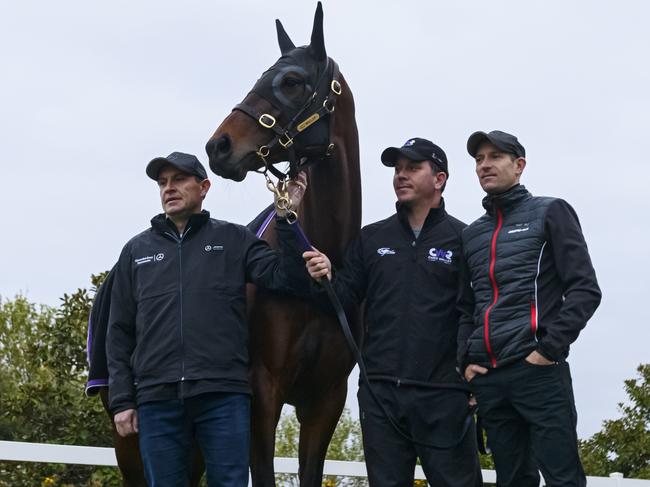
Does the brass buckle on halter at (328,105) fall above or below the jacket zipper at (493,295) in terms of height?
above

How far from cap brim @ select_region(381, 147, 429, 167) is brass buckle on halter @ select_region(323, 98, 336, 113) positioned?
317 millimetres

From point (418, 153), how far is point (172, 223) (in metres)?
1.17

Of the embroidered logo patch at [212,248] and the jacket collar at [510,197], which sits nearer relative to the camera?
the jacket collar at [510,197]

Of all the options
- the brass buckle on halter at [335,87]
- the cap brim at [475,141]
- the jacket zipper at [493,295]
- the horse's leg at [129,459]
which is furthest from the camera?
the horse's leg at [129,459]

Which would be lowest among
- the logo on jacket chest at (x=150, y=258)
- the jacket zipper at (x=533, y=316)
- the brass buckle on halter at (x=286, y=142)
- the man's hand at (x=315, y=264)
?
the jacket zipper at (x=533, y=316)

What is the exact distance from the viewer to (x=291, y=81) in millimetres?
4570

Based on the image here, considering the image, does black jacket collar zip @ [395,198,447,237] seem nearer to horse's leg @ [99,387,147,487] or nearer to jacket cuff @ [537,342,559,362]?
jacket cuff @ [537,342,559,362]

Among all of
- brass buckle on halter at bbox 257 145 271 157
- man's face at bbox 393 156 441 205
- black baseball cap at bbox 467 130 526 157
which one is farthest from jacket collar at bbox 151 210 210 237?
black baseball cap at bbox 467 130 526 157

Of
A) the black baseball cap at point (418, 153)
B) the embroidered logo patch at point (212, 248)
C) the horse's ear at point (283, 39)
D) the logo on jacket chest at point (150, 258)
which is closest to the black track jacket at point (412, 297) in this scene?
the black baseball cap at point (418, 153)

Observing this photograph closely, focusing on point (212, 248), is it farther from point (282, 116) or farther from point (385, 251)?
point (385, 251)

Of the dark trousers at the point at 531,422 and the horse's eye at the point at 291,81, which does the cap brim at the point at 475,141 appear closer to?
the horse's eye at the point at 291,81

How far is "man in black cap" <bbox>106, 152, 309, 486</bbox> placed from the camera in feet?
13.7

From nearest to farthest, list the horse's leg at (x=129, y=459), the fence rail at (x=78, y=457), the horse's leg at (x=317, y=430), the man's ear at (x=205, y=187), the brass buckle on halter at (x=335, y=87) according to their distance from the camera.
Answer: the man's ear at (x=205, y=187), the brass buckle on halter at (x=335, y=87), the horse's leg at (x=317, y=430), the horse's leg at (x=129, y=459), the fence rail at (x=78, y=457)

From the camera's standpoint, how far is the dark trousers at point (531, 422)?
13.2ft
